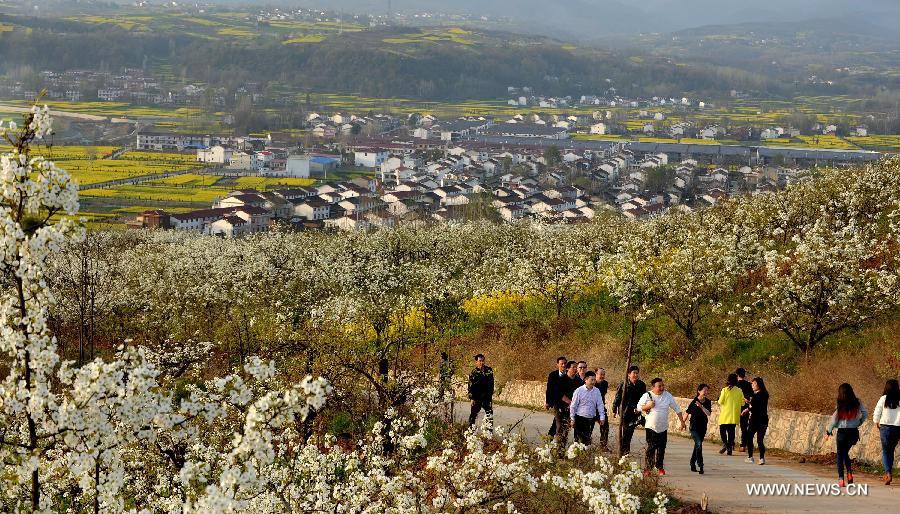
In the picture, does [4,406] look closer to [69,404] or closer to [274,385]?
[69,404]

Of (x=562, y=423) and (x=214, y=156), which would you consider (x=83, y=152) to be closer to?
(x=214, y=156)

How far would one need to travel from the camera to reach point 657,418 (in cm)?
1442

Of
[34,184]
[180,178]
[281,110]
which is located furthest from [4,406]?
[281,110]

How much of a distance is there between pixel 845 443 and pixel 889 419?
691mm

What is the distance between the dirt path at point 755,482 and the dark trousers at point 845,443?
1.13 feet

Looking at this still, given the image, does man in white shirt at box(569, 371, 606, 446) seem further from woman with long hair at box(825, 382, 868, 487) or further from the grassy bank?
the grassy bank

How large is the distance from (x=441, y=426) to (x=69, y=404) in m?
9.87

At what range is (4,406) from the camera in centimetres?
725

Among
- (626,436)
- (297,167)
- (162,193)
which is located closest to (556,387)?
(626,436)

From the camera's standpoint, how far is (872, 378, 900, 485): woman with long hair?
13.4m

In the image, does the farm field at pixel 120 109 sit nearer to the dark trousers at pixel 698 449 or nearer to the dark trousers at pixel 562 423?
the dark trousers at pixel 562 423

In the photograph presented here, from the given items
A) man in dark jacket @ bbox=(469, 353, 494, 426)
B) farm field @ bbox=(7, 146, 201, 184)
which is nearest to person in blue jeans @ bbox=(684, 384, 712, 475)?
man in dark jacket @ bbox=(469, 353, 494, 426)

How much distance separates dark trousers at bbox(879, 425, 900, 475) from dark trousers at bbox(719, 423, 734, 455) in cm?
249

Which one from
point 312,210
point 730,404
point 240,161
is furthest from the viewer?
point 240,161
